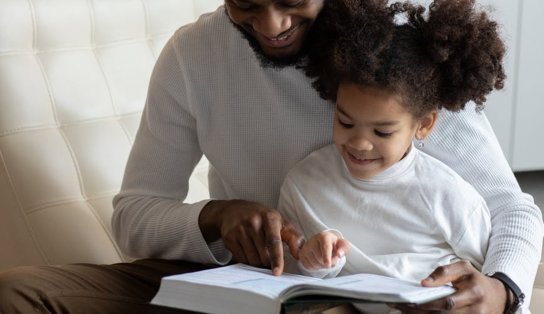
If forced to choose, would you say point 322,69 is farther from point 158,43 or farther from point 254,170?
point 158,43

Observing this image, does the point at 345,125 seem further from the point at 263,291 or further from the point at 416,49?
the point at 263,291

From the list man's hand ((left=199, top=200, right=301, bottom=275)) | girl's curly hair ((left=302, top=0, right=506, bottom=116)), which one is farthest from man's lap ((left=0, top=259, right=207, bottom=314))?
girl's curly hair ((left=302, top=0, right=506, bottom=116))

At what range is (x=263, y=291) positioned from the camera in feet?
4.10

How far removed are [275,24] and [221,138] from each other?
0.30 meters

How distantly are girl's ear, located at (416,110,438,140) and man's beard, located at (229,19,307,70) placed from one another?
23cm

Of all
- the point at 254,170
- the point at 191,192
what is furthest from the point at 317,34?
the point at 191,192

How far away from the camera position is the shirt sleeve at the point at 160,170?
5.51ft

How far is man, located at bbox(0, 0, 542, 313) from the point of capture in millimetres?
1504

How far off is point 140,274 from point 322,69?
1.55 feet

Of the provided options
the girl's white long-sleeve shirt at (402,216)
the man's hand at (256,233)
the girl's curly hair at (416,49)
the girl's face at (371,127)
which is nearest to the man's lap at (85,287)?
the man's hand at (256,233)

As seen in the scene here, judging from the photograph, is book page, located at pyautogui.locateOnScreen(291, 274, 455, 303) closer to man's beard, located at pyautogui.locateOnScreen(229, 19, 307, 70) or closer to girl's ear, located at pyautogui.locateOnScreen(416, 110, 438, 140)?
girl's ear, located at pyautogui.locateOnScreen(416, 110, 438, 140)

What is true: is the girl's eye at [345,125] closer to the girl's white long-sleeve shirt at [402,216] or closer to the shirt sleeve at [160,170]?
the girl's white long-sleeve shirt at [402,216]

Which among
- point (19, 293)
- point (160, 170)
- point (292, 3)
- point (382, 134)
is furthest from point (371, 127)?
point (19, 293)

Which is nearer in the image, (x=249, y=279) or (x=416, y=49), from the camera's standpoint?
(x=249, y=279)
